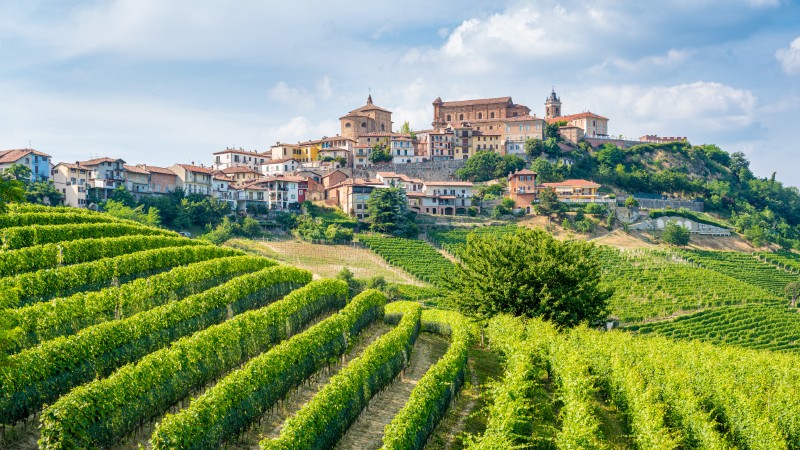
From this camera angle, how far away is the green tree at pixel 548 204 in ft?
268

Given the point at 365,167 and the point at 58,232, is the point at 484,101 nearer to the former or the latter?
the point at 365,167

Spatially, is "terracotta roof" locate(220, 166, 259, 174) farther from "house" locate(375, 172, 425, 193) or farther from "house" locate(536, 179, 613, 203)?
"house" locate(536, 179, 613, 203)

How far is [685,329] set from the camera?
52281 millimetres

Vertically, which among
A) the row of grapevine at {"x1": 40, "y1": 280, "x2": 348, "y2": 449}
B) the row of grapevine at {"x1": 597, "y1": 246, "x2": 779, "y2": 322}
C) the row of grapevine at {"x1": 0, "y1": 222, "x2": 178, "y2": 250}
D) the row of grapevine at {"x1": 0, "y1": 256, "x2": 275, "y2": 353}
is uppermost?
the row of grapevine at {"x1": 0, "y1": 222, "x2": 178, "y2": 250}

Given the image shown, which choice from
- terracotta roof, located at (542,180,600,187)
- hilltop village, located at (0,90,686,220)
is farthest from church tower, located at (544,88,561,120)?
terracotta roof, located at (542,180,600,187)

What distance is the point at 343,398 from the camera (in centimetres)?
1997

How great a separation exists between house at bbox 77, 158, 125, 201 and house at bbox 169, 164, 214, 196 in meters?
6.69

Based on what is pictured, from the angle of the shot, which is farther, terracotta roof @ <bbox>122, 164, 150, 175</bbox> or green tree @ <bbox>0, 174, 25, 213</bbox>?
terracotta roof @ <bbox>122, 164, 150, 175</bbox>

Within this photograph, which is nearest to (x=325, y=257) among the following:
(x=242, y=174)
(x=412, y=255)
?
(x=412, y=255)

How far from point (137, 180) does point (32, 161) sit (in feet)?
32.7

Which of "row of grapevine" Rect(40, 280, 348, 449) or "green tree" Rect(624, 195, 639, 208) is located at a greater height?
"green tree" Rect(624, 195, 639, 208)

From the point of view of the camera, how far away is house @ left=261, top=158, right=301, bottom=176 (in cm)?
9419

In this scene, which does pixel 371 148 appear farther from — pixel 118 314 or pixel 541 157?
pixel 118 314

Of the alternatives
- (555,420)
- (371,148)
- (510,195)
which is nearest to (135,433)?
(555,420)
